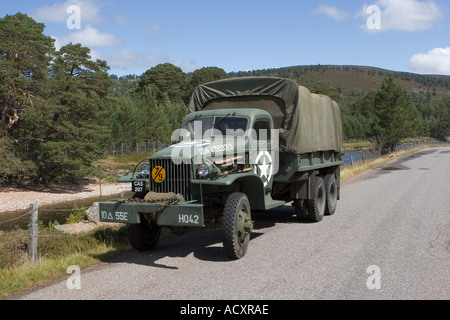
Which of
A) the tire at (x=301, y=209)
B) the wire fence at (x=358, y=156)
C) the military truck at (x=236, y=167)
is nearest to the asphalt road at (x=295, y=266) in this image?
the tire at (x=301, y=209)

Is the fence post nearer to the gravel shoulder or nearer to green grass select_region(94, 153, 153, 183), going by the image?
the gravel shoulder

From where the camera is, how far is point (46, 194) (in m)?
32.8

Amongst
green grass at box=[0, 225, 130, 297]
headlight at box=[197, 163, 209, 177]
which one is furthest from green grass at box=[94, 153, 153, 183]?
headlight at box=[197, 163, 209, 177]

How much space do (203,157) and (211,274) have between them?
6.17 feet

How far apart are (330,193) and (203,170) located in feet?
19.5

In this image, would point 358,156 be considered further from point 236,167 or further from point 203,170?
point 203,170

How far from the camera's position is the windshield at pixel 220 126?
835 cm

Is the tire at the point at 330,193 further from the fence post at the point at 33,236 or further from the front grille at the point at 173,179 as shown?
the fence post at the point at 33,236

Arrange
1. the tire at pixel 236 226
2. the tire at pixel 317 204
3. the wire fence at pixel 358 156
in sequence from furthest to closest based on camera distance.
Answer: the wire fence at pixel 358 156
the tire at pixel 317 204
the tire at pixel 236 226

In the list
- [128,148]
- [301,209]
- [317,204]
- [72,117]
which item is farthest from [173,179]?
[128,148]

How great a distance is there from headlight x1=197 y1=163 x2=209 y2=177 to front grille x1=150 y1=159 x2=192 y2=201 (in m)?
0.16

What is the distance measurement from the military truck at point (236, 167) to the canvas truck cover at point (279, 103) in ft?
0.07

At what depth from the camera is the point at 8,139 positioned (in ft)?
101

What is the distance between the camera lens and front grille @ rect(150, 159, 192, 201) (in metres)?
6.89
